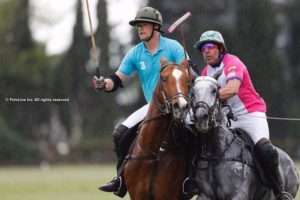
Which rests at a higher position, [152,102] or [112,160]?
[152,102]

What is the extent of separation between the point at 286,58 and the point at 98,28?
35.8 feet

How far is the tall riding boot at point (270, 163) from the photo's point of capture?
12609 millimetres

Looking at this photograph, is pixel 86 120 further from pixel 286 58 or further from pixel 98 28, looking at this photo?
pixel 286 58

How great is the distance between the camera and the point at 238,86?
40.3 feet

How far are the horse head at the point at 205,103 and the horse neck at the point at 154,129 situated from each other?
2.37 ft

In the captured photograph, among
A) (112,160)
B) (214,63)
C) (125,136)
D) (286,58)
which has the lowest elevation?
(112,160)

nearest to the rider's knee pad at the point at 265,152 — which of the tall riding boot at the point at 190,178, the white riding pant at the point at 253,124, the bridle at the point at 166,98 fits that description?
the white riding pant at the point at 253,124

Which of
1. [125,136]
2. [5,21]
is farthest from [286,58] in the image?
[125,136]

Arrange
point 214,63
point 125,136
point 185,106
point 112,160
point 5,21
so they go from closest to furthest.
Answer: point 185,106, point 214,63, point 125,136, point 112,160, point 5,21

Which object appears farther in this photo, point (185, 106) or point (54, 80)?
point (54, 80)

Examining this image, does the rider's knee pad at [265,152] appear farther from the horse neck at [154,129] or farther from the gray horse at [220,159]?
the horse neck at [154,129]

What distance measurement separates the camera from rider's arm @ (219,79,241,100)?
1213 cm

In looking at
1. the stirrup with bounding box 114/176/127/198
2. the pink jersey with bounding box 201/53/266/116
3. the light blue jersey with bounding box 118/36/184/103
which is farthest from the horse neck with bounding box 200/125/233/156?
the stirrup with bounding box 114/176/127/198

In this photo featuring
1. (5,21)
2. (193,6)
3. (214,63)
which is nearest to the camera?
(214,63)
